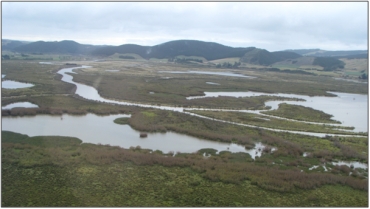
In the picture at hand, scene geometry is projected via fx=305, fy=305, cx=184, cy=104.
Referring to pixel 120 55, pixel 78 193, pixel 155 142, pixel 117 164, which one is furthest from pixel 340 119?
pixel 120 55

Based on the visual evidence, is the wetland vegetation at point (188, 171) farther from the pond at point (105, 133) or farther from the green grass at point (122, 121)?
the pond at point (105, 133)

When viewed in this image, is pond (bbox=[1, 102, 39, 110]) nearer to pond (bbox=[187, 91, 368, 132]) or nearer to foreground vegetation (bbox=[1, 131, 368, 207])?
foreground vegetation (bbox=[1, 131, 368, 207])

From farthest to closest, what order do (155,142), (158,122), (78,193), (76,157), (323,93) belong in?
1. (323,93)
2. (158,122)
3. (155,142)
4. (76,157)
5. (78,193)

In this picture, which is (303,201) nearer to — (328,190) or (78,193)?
(328,190)

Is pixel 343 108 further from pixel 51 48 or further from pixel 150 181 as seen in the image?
pixel 51 48

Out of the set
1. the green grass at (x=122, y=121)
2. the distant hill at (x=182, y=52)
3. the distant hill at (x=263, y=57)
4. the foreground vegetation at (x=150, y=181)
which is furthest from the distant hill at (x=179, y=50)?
the foreground vegetation at (x=150, y=181)

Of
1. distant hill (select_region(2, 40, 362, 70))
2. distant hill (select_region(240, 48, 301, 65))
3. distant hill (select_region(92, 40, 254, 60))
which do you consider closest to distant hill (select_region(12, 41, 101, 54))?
distant hill (select_region(2, 40, 362, 70))
